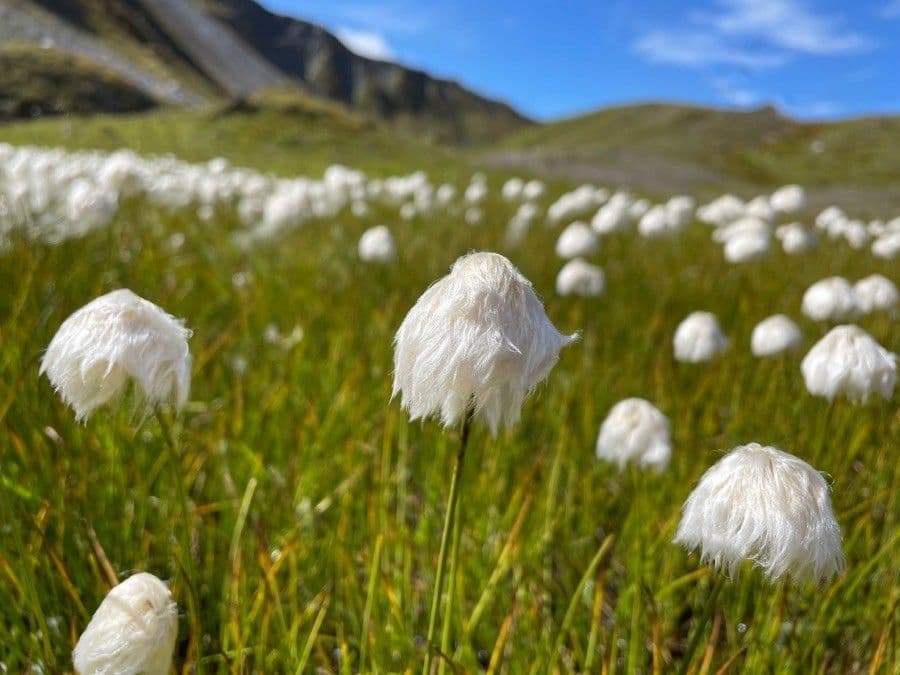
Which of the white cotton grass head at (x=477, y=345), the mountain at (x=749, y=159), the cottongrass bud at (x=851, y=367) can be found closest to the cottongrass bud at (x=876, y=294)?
the cottongrass bud at (x=851, y=367)

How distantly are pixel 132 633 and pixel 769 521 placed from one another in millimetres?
819

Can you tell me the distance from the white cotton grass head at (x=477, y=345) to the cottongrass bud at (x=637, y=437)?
3.68 feet

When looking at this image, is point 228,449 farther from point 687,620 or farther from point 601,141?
point 601,141

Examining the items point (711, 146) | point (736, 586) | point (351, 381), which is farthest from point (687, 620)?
point (711, 146)

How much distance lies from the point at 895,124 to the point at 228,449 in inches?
1852

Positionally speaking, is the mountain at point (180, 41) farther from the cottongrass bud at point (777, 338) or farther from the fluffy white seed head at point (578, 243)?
the cottongrass bud at point (777, 338)

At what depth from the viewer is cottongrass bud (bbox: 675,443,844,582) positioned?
0.90 metres

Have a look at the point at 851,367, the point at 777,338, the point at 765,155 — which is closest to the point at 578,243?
the point at 777,338

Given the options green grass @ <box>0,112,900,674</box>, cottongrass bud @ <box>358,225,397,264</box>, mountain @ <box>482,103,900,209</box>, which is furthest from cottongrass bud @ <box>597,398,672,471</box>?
mountain @ <box>482,103,900,209</box>

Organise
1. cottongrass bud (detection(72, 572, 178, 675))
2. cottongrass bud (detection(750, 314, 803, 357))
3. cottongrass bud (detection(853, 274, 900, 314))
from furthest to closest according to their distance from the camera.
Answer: cottongrass bud (detection(853, 274, 900, 314)), cottongrass bud (detection(750, 314, 803, 357)), cottongrass bud (detection(72, 572, 178, 675))

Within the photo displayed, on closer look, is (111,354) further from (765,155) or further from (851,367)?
(765,155)

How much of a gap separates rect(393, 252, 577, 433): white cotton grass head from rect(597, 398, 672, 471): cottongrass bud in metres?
1.12

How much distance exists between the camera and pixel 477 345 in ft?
2.80

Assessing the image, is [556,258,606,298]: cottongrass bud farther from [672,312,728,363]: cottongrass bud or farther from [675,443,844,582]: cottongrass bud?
[675,443,844,582]: cottongrass bud
